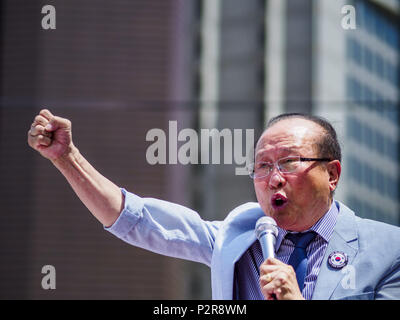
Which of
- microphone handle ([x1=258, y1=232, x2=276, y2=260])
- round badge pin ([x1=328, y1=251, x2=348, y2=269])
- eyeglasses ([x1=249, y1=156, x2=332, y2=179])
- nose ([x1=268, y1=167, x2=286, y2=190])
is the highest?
eyeglasses ([x1=249, y1=156, x2=332, y2=179])

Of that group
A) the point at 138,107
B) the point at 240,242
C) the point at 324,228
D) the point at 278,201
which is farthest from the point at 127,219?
the point at 138,107

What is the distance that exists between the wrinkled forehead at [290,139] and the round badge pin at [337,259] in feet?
1.11

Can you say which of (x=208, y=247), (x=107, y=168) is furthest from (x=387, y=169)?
(x=208, y=247)

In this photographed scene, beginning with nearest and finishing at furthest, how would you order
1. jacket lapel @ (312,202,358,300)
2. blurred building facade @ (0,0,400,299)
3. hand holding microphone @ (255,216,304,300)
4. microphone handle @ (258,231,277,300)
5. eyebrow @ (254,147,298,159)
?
hand holding microphone @ (255,216,304,300), microphone handle @ (258,231,277,300), jacket lapel @ (312,202,358,300), eyebrow @ (254,147,298,159), blurred building facade @ (0,0,400,299)

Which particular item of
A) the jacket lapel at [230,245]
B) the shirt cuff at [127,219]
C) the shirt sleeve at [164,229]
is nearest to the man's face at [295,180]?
the jacket lapel at [230,245]

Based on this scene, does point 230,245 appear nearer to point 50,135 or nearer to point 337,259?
point 337,259

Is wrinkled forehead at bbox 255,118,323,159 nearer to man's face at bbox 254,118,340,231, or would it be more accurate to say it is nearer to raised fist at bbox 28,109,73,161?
man's face at bbox 254,118,340,231

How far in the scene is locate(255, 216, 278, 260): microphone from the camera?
2.24 m

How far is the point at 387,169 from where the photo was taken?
24.9 ft

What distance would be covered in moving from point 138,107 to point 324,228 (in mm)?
4291

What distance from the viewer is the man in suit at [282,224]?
94.2 inches

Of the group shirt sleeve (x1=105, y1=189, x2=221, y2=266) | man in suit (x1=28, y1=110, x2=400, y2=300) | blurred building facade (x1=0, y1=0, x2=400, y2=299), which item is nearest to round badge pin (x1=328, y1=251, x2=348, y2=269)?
man in suit (x1=28, y1=110, x2=400, y2=300)

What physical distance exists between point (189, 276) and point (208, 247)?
13.8 feet

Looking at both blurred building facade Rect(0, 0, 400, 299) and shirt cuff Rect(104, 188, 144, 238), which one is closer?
shirt cuff Rect(104, 188, 144, 238)
